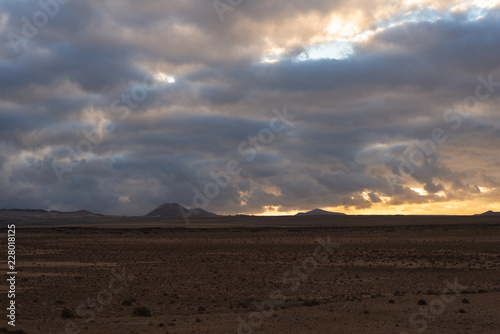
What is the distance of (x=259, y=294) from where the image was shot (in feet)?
73.6

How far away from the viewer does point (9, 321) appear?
51.5ft

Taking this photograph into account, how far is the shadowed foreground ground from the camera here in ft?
51.0

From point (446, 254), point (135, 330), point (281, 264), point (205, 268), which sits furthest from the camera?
point (446, 254)

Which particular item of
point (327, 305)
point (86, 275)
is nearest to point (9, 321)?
point (327, 305)

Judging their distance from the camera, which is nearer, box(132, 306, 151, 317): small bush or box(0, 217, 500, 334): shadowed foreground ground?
box(0, 217, 500, 334): shadowed foreground ground

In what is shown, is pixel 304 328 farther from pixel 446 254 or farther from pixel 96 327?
pixel 446 254

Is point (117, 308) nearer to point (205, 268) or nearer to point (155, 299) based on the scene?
point (155, 299)

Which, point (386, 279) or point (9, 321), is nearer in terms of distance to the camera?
point (9, 321)

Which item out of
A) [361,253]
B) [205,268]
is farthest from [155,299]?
[361,253]

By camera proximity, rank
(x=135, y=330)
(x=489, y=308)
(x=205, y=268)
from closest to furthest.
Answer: (x=135, y=330)
(x=489, y=308)
(x=205, y=268)

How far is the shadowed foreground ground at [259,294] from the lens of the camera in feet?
51.0

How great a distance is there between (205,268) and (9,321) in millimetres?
18029

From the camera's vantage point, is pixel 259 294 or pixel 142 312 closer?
pixel 142 312

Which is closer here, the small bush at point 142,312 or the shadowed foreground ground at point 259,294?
the shadowed foreground ground at point 259,294
